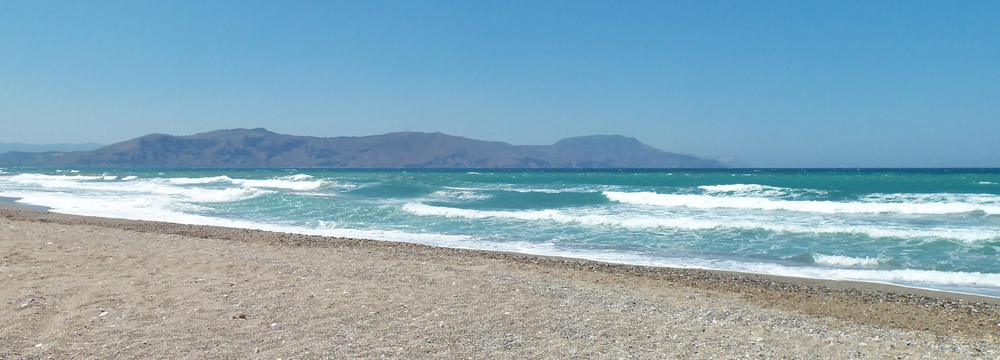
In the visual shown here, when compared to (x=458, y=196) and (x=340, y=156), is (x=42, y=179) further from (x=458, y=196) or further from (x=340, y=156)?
(x=340, y=156)

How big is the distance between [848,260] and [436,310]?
726 centimetres

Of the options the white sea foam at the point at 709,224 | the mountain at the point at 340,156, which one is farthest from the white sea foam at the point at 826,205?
the mountain at the point at 340,156

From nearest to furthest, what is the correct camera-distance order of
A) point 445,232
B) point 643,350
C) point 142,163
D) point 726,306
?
1. point 643,350
2. point 726,306
3. point 445,232
4. point 142,163

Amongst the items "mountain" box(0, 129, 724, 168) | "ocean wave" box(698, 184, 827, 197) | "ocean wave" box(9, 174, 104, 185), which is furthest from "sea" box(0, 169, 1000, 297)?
"mountain" box(0, 129, 724, 168)

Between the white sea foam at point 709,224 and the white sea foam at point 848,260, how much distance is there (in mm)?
3192

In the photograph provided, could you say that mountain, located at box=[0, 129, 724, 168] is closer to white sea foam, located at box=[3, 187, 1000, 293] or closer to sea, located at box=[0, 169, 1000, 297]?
sea, located at box=[0, 169, 1000, 297]

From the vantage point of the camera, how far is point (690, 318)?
569 cm

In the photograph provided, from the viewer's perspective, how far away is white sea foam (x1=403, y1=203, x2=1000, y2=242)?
12.8 meters

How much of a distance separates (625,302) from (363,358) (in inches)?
112

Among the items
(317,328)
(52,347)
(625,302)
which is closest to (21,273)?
(52,347)

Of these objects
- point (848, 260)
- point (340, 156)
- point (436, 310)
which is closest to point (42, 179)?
point (436, 310)

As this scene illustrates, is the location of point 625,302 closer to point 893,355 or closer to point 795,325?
point 795,325

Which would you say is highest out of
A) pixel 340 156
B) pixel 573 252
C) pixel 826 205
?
pixel 340 156

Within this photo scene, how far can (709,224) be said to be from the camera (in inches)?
589
